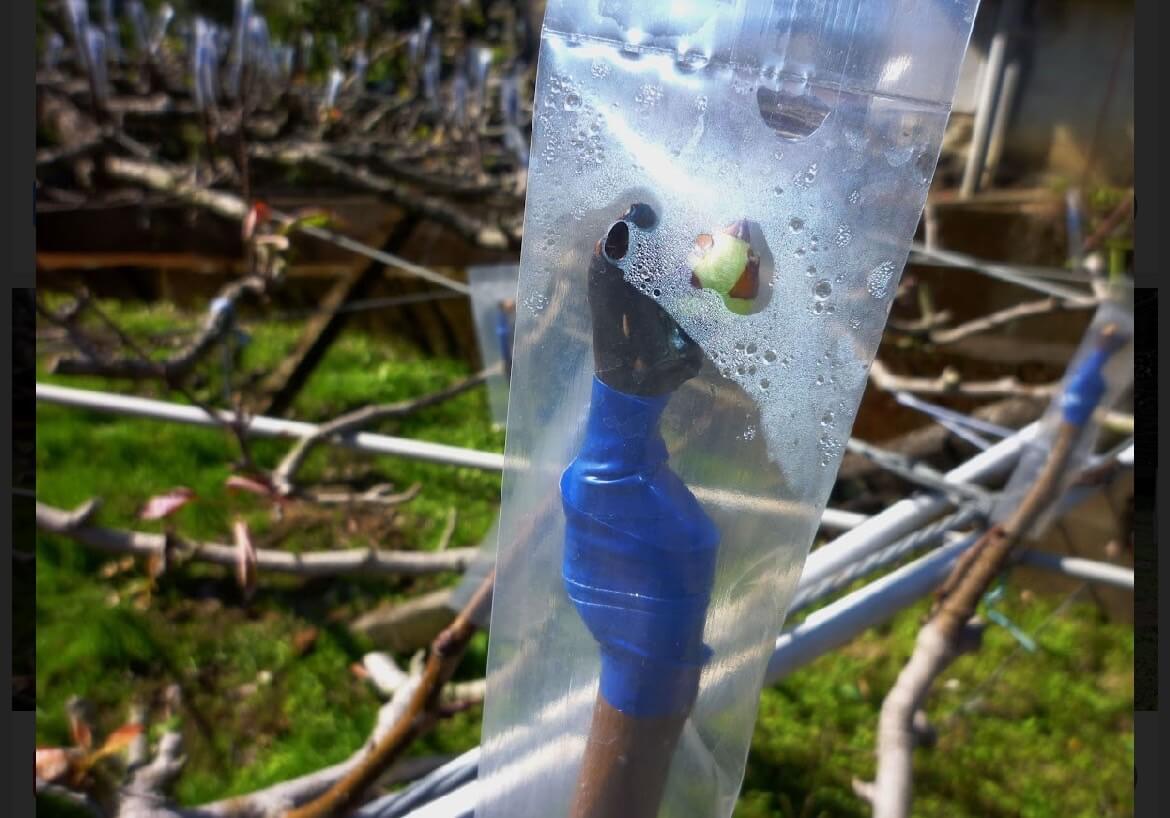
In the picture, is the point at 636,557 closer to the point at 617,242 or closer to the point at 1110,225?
the point at 617,242

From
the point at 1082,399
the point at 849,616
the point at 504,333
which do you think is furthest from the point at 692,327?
the point at 504,333

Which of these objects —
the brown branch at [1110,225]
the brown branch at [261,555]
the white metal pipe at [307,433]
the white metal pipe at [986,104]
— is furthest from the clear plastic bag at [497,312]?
the white metal pipe at [986,104]

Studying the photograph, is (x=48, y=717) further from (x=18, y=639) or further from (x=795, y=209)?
(x=795, y=209)

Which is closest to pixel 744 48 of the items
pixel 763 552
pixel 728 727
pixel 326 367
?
Answer: pixel 763 552

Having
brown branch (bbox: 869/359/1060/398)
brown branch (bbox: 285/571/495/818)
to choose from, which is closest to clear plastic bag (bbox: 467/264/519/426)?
brown branch (bbox: 869/359/1060/398)

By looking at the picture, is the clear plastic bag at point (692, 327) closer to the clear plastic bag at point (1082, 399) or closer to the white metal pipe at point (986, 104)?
the clear plastic bag at point (1082, 399)

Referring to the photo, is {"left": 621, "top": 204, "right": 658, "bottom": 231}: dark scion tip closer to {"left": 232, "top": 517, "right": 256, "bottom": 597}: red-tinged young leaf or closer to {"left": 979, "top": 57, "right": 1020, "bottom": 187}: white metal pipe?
{"left": 232, "top": 517, "right": 256, "bottom": 597}: red-tinged young leaf
